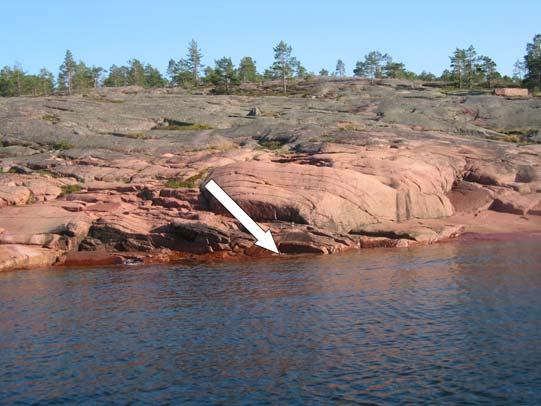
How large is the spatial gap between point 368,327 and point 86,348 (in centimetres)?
839

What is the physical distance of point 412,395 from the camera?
47.9 ft

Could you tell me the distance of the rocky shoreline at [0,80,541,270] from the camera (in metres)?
35.5

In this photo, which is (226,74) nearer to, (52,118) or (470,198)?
(52,118)

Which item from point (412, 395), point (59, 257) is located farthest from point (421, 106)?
point (412, 395)

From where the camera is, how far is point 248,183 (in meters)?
39.6

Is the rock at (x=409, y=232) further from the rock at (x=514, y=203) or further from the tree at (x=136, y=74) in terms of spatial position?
the tree at (x=136, y=74)

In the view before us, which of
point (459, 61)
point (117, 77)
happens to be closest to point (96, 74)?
point (117, 77)

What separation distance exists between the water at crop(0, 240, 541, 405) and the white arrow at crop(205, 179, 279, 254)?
4.44 meters

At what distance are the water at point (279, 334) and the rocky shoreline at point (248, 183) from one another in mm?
4120

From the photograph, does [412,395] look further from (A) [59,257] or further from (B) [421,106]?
(B) [421,106]

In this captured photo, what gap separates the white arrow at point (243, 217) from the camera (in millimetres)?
36031

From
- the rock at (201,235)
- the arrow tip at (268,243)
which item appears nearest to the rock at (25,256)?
the rock at (201,235)

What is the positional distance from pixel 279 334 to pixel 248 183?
20.5 m

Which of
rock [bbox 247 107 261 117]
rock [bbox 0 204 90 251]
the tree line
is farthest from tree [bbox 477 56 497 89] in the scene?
rock [bbox 0 204 90 251]
